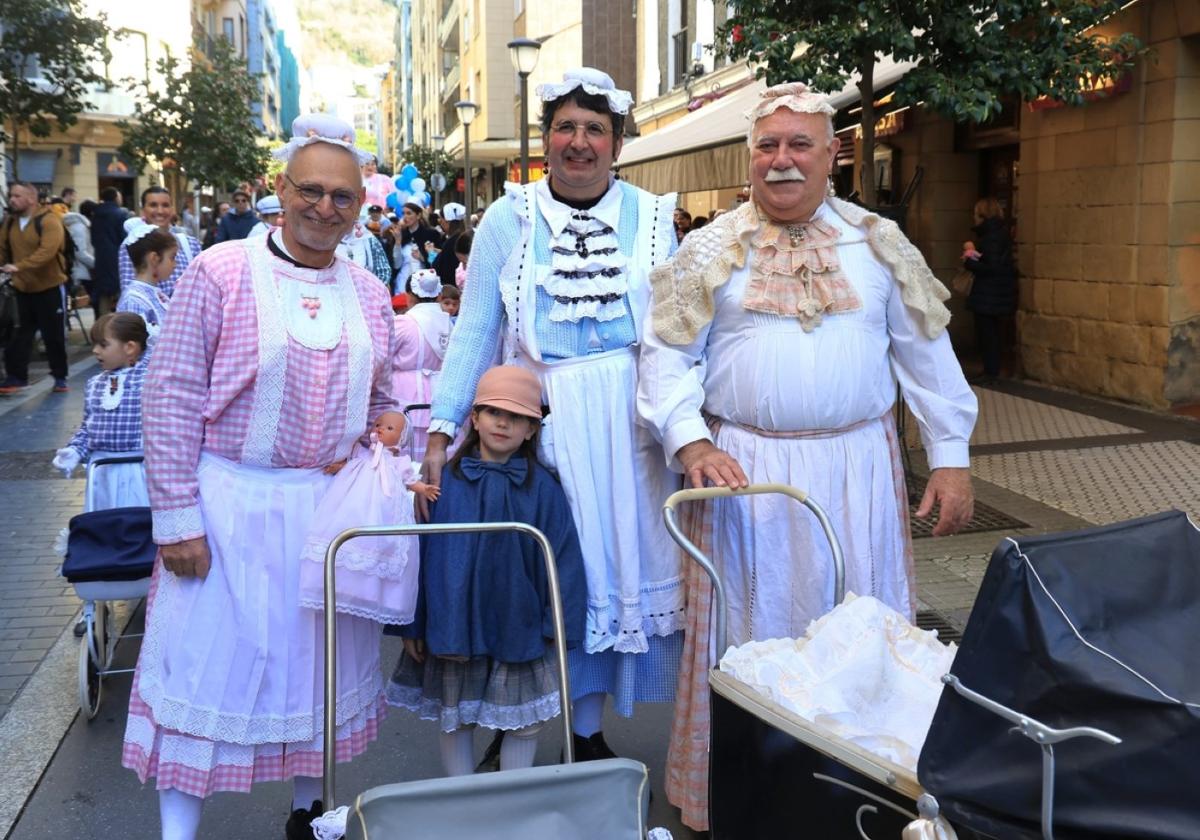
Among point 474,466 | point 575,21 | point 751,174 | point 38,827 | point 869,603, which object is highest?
point 575,21

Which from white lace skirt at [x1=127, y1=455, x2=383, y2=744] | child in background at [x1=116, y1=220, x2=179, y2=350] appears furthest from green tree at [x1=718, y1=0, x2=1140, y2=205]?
white lace skirt at [x1=127, y1=455, x2=383, y2=744]

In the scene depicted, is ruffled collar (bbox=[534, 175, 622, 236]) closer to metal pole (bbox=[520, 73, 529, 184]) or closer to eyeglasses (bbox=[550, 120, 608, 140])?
eyeglasses (bbox=[550, 120, 608, 140])

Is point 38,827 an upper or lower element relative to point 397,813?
lower

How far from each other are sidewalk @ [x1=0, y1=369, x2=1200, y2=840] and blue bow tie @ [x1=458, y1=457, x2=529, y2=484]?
1.14m

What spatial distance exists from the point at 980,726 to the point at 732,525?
1552mm

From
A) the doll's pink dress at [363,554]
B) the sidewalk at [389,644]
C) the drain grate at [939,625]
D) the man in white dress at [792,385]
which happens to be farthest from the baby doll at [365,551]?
the drain grate at [939,625]

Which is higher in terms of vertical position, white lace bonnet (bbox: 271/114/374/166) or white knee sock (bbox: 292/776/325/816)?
white lace bonnet (bbox: 271/114/374/166)

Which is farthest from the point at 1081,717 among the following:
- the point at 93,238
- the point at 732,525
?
the point at 93,238

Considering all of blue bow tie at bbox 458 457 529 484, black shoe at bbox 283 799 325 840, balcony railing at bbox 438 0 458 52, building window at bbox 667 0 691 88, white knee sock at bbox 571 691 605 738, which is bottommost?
black shoe at bbox 283 799 325 840

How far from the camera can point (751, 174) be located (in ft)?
11.0

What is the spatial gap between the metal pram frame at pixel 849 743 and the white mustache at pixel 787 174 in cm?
85

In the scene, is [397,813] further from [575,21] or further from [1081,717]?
[575,21]

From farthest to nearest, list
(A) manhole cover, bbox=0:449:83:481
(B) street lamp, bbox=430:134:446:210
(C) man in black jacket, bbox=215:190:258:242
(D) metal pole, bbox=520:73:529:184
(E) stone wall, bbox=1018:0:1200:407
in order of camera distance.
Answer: (B) street lamp, bbox=430:134:446:210, (D) metal pole, bbox=520:73:529:184, (C) man in black jacket, bbox=215:190:258:242, (E) stone wall, bbox=1018:0:1200:407, (A) manhole cover, bbox=0:449:83:481

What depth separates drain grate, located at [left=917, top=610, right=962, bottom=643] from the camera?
201 inches
